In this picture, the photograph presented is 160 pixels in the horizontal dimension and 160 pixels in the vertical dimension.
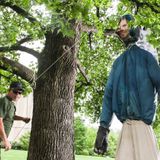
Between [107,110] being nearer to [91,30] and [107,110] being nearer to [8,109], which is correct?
[8,109]

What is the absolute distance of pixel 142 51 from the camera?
3.39 meters

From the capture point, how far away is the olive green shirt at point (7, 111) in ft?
19.4

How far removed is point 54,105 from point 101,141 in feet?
16.3

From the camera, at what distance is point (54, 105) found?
27.0ft

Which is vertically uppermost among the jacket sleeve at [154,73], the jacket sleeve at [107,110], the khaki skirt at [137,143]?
the jacket sleeve at [154,73]

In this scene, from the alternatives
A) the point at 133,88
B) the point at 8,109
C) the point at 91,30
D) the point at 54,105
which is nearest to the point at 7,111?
the point at 8,109

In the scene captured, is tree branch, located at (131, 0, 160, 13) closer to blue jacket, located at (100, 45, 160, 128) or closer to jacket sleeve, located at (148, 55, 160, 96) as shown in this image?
blue jacket, located at (100, 45, 160, 128)

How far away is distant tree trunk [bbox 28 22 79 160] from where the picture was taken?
8.12 metres

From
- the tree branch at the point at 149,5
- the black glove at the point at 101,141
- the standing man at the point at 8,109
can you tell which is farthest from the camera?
the tree branch at the point at 149,5

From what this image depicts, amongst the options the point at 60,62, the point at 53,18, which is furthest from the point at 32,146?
the point at 53,18

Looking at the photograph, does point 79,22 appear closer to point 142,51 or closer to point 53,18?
point 53,18

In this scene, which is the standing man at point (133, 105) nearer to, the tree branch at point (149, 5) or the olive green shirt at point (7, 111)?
the olive green shirt at point (7, 111)

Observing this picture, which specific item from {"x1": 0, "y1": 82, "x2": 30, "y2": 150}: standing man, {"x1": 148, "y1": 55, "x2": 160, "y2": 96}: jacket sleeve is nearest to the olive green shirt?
{"x1": 0, "y1": 82, "x2": 30, "y2": 150}: standing man

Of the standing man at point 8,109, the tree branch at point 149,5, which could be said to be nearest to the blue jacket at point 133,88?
the standing man at point 8,109
